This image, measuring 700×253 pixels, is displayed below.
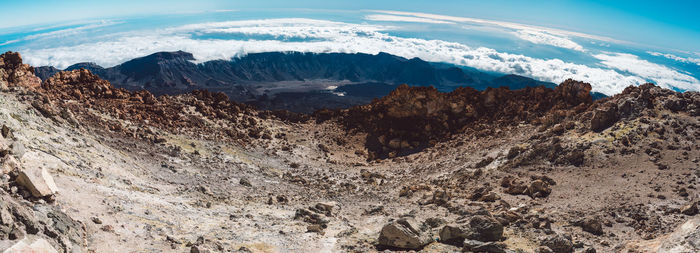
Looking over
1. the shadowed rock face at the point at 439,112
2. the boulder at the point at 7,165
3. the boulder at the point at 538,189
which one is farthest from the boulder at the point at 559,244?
the shadowed rock face at the point at 439,112

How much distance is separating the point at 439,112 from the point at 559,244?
28902 millimetres

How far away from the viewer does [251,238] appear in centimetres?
1280

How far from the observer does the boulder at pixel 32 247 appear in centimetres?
678

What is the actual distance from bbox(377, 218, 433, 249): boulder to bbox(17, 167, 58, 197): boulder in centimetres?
1004

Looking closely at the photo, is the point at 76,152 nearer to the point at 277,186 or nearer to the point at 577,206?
the point at 277,186

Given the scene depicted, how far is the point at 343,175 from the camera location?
28.7 meters

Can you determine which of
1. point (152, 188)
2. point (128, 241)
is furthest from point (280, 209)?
point (128, 241)

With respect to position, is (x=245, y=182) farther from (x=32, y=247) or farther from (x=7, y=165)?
(x=32, y=247)

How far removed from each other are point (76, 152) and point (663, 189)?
26248mm

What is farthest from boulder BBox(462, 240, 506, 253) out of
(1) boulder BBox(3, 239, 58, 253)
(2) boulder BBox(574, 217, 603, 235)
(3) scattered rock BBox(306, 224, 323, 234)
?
(1) boulder BBox(3, 239, 58, 253)

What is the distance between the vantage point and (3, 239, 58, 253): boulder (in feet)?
22.3

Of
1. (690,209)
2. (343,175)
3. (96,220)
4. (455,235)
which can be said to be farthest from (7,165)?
(690,209)

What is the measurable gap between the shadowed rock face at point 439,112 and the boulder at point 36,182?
28.6 metres

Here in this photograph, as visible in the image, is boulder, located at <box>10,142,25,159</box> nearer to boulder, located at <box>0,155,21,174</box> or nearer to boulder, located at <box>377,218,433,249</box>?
boulder, located at <box>0,155,21,174</box>
